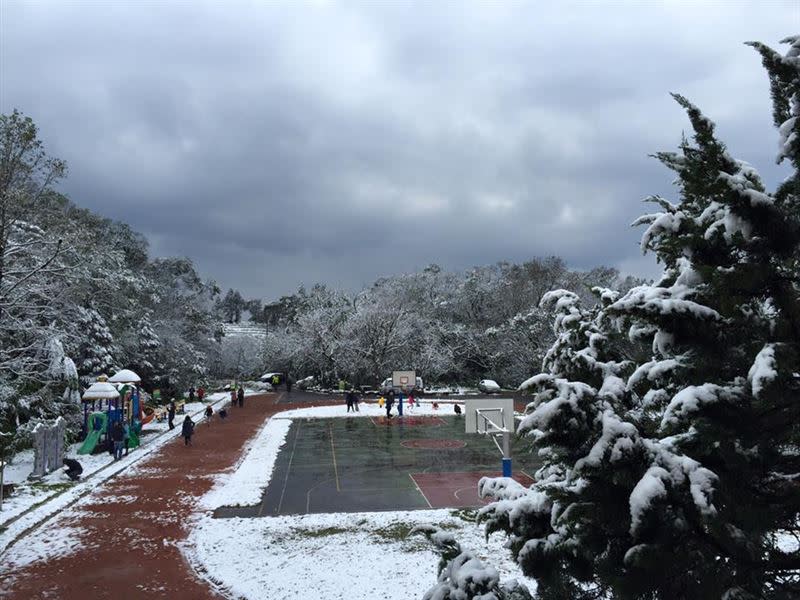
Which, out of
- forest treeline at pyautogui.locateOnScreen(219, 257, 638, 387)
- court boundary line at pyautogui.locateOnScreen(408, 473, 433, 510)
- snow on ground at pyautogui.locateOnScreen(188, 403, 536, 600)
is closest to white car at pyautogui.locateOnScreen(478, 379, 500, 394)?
forest treeline at pyautogui.locateOnScreen(219, 257, 638, 387)

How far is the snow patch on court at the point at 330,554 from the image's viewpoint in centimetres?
1077

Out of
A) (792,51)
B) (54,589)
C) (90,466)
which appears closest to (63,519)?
(54,589)

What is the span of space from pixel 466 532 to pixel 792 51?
42.0 feet

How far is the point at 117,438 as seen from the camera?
24.3m

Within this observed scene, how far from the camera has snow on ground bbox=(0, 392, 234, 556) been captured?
1487cm

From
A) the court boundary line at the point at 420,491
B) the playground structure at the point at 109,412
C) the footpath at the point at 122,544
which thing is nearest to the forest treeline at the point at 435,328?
the playground structure at the point at 109,412

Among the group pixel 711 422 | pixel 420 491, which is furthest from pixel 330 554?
pixel 711 422

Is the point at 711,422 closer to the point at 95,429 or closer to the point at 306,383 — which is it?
the point at 95,429

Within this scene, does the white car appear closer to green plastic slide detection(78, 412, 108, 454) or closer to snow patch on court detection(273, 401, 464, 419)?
snow patch on court detection(273, 401, 464, 419)

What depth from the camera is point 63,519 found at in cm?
Answer: 1571

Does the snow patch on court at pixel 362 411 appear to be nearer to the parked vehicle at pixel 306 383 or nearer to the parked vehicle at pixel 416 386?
the parked vehicle at pixel 416 386

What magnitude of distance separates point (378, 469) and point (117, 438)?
36.7 ft

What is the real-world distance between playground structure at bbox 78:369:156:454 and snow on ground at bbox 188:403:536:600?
10822mm

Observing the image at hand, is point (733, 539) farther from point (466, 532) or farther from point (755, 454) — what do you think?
point (466, 532)
